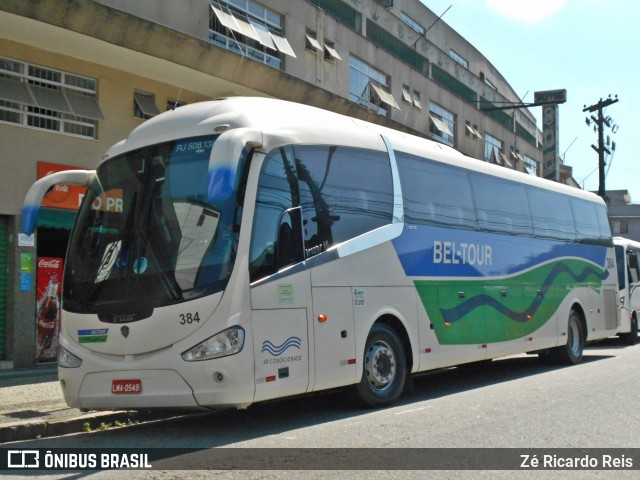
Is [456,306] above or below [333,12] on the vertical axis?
below

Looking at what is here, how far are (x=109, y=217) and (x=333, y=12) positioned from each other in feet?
72.6

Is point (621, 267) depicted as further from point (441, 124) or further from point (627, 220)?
point (627, 220)

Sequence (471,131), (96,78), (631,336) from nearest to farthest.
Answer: (96,78) → (631,336) → (471,131)

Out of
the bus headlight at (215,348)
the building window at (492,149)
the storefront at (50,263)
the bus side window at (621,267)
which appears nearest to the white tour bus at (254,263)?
the bus headlight at (215,348)

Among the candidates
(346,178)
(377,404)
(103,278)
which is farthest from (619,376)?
(103,278)

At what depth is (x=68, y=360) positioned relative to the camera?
8758 millimetres

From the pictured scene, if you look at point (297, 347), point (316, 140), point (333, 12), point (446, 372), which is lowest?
point (446, 372)

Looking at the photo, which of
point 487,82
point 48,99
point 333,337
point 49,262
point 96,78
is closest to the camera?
point 333,337

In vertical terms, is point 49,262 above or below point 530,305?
above

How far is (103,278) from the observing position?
28.1 ft

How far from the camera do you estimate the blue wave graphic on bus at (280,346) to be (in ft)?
27.0

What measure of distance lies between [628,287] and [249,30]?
41.9ft

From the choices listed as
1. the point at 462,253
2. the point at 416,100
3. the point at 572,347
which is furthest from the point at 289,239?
the point at 416,100

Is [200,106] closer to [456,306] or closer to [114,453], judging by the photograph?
[114,453]
